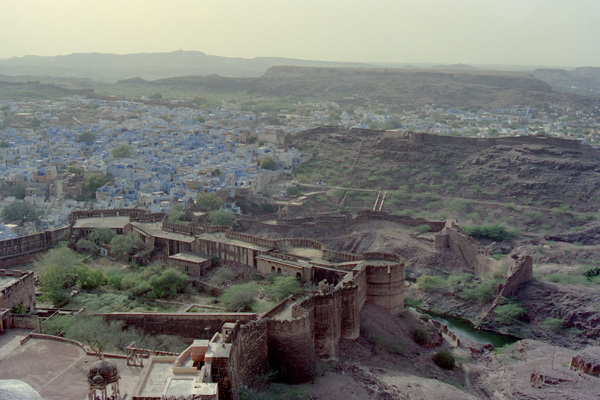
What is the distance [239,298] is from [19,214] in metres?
16.9

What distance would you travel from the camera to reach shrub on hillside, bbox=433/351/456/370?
18984 millimetres

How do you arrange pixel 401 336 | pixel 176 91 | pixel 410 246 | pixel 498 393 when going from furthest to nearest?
pixel 176 91, pixel 410 246, pixel 401 336, pixel 498 393

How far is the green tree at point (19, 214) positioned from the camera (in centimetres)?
3022

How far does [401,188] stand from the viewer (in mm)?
39844

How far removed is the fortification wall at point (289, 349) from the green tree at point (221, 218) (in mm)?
14141

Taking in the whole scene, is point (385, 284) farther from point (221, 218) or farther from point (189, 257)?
point (221, 218)

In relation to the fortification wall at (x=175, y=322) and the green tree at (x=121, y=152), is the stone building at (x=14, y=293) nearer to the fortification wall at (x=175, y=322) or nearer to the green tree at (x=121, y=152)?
the fortification wall at (x=175, y=322)

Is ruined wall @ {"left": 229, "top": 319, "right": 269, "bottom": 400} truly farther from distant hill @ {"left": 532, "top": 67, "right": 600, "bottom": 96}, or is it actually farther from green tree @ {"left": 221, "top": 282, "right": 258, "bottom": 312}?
distant hill @ {"left": 532, "top": 67, "right": 600, "bottom": 96}

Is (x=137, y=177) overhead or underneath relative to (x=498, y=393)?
overhead

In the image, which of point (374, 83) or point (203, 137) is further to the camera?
point (374, 83)

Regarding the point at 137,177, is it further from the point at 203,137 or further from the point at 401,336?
the point at 401,336

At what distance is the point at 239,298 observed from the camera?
734 inches

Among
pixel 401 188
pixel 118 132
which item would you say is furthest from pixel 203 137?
pixel 401 188

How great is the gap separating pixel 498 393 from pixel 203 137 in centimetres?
3772
